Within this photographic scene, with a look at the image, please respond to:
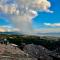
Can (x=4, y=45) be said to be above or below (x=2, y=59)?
above

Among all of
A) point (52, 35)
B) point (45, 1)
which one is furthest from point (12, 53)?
point (45, 1)

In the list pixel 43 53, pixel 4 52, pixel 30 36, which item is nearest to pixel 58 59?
pixel 43 53

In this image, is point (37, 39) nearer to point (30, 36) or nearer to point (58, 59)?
point (30, 36)

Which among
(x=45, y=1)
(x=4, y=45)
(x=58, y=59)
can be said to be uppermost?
(x=45, y=1)

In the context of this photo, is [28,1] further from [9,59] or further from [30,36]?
[9,59]

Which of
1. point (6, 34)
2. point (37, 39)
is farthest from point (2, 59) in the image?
point (37, 39)

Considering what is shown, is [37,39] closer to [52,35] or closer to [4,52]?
[52,35]

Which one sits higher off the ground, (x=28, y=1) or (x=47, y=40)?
(x=28, y=1)
